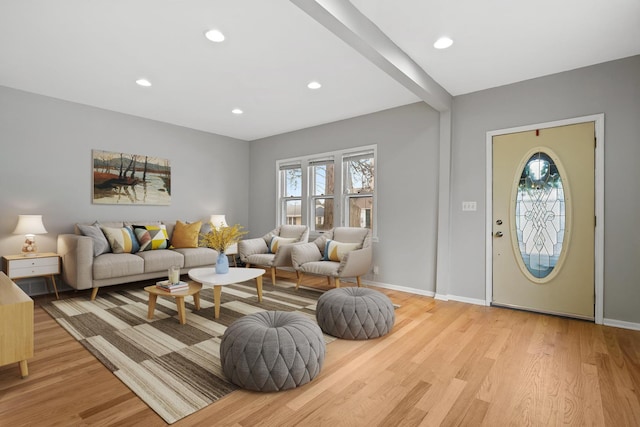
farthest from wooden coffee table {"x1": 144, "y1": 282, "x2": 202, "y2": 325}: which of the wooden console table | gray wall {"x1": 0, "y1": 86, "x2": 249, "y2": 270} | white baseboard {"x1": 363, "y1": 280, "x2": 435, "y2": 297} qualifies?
white baseboard {"x1": 363, "y1": 280, "x2": 435, "y2": 297}

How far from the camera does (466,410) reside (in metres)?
1.80

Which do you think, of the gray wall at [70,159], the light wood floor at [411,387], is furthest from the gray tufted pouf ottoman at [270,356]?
the gray wall at [70,159]

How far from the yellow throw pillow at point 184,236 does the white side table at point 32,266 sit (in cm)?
145

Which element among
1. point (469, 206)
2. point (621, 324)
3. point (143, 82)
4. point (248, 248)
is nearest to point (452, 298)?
point (469, 206)

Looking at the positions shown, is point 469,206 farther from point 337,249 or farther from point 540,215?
point 337,249

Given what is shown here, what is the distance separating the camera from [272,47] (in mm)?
2980

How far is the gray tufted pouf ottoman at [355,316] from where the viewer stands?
2.71 metres

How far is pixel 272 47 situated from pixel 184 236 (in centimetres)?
326

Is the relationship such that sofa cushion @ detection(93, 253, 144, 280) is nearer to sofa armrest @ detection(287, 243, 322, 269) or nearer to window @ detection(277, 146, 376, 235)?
sofa armrest @ detection(287, 243, 322, 269)

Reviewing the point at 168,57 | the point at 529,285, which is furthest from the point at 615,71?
the point at 168,57

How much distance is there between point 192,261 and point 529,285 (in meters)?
4.40

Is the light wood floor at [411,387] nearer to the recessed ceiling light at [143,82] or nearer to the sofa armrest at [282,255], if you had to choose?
the sofa armrest at [282,255]

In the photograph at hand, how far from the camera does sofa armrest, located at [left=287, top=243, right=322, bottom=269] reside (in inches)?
177

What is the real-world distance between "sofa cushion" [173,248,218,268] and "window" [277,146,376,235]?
162 cm
